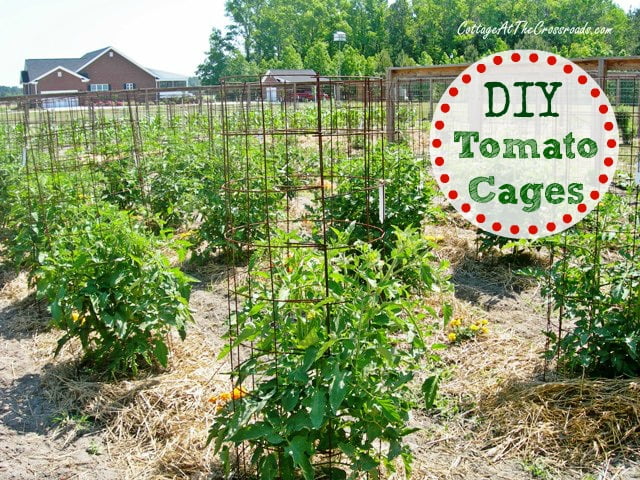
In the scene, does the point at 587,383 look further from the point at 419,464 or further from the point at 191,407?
the point at 191,407

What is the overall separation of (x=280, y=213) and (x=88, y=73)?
59.7 m

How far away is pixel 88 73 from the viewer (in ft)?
201

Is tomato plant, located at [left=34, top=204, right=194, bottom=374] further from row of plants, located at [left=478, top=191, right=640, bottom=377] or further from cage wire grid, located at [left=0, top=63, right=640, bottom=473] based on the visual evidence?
row of plants, located at [left=478, top=191, right=640, bottom=377]

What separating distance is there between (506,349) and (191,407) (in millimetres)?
2279

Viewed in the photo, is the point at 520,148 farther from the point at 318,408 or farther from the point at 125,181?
the point at 318,408

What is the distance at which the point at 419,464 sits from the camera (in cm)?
360

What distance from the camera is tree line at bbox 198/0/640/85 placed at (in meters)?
41.5

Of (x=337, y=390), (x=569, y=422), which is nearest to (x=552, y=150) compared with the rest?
(x=569, y=422)

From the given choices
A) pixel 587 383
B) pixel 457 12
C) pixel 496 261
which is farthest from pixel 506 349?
pixel 457 12

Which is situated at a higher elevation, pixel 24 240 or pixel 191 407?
pixel 24 240

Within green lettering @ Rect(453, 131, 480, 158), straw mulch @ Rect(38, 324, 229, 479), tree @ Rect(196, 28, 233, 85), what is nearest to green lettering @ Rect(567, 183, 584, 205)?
green lettering @ Rect(453, 131, 480, 158)

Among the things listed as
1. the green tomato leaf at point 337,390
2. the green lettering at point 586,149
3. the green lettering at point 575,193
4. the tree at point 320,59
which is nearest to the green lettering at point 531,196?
the green lettering at point 575,193

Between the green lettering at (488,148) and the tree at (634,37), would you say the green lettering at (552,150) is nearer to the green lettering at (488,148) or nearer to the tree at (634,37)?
the green lettering at (488,148)

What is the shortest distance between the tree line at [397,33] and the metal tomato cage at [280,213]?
24409mm
